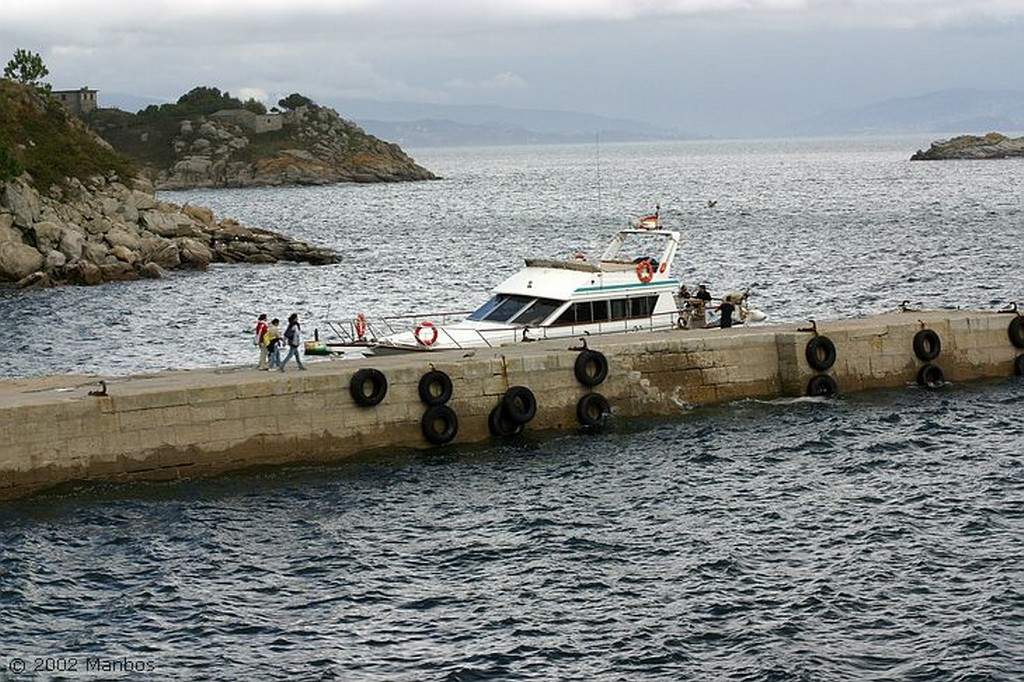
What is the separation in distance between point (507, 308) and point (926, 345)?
1089 centimetres

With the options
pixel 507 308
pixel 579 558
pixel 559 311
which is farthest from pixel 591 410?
pixel 579 558

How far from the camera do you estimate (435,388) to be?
33.5 m

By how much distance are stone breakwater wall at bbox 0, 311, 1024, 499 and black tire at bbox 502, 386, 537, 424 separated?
4cm

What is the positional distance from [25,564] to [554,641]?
9633 millimetres

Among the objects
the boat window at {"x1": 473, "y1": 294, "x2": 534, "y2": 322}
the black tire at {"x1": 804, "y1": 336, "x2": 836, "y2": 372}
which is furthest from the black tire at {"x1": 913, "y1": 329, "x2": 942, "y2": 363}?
the boat window at {"x1": 473, "y1": 294, "x2": 534, "y2": 322}

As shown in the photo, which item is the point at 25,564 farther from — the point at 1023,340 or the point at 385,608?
the point at 1023,340

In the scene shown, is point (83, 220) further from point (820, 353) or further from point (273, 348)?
point (820, 353)

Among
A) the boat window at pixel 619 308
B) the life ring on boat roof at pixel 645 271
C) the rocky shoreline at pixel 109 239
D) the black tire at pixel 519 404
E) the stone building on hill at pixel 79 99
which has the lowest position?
the black tire at pixel 519 404

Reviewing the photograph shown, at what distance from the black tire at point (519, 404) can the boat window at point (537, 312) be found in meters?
4.63

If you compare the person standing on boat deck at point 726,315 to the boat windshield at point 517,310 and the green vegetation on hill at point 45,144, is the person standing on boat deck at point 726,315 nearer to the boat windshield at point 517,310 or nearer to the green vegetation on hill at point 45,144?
the boat windshield at point 517,310

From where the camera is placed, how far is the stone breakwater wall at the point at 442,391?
3033 cm

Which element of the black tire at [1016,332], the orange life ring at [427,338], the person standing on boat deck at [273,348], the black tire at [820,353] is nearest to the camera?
the person standing on boat deck at [273,348]

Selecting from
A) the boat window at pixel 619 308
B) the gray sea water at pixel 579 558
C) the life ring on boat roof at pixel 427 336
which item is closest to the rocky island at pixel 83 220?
the gray sea water at pixel 579 558

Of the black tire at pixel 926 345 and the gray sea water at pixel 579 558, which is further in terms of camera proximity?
the black tire at pixel 926 345
